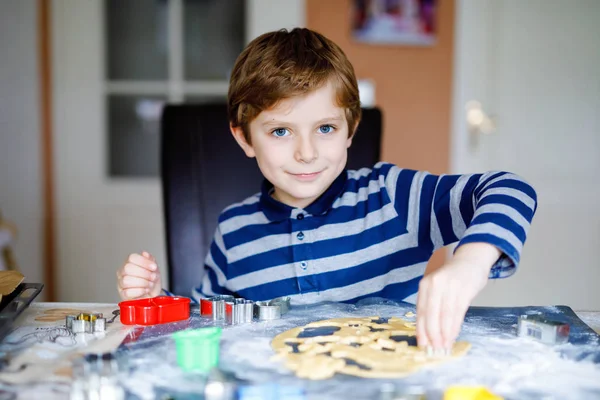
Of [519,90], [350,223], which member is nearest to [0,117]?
[350,223]

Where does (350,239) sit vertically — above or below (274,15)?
below

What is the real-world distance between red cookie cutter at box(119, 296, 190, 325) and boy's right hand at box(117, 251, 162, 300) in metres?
0.16

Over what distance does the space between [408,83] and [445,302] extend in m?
1.87

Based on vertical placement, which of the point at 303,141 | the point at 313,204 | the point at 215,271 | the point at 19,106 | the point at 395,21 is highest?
the point at 395,21

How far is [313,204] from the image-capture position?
1.15 metres

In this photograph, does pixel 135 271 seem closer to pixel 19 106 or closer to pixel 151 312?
pixel 151 312

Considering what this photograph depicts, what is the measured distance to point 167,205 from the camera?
53.4 inches

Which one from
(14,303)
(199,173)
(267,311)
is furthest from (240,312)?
(199,173)

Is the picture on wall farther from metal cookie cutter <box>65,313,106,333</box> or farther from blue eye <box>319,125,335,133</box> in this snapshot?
metal cookie cutter <box>65,313,106,333</box>

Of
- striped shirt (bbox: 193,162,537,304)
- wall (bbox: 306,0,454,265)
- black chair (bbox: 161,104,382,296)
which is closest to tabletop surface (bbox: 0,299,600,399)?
striped shirt (bbox: 193,162,537,304)

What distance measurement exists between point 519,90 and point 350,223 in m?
1.57

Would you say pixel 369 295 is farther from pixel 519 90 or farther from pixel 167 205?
pixel 519 90

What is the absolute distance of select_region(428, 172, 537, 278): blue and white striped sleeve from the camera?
76cm

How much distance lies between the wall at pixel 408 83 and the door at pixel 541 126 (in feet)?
0.17
